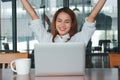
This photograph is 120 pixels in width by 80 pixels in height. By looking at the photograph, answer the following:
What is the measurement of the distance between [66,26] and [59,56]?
0.49 m

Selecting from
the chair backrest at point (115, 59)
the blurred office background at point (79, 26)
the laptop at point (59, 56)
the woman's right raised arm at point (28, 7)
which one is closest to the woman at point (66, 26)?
the woman's right raised arm at point (28, 7)

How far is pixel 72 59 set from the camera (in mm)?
1435

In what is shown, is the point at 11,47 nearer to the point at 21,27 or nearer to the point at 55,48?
the point at 21,27

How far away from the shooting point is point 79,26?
6.07 metres

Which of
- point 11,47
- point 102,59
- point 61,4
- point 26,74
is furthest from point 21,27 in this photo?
point 26,74

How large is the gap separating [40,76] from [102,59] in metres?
4.66

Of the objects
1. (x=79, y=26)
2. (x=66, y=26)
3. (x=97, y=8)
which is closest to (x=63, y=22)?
(x=66, y=26)

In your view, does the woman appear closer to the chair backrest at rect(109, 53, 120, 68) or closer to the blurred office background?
the chair backrest at rect(109, 53, 120, 68)

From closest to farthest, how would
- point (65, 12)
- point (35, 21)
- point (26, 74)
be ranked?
point (26, 74)
point (65, 12)
point (35, 21)

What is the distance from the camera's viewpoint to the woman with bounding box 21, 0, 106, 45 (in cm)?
188

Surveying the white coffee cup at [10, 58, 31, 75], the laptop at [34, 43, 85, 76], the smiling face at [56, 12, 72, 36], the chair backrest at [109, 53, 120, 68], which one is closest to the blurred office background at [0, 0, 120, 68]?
the chair backrest at [109, 53, 120, 68]

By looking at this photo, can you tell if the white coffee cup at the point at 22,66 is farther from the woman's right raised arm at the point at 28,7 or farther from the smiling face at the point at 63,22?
the woman's right raised arm at the point at 28,7

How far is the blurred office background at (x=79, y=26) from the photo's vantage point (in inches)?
240

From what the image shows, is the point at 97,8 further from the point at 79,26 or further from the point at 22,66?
the point at 79,26
